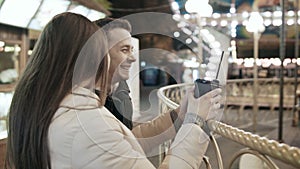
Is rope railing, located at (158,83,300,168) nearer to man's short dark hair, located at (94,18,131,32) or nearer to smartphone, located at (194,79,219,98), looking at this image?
smartphone, located at (194,79,219,98)

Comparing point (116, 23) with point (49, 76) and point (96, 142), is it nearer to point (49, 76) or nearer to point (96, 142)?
point (49, 76)

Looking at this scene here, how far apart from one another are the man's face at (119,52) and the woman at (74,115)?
0.28 meters

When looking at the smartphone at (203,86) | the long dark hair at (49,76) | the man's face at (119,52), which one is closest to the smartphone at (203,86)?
the smartphone at (203,86)

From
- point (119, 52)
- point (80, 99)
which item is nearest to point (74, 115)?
point (80, 99)

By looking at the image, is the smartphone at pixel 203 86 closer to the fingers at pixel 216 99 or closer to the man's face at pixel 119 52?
the fingers at pixel 216 99

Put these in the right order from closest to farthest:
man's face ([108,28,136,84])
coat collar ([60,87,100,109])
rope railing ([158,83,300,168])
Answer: rope railing ([158,83,300,168]) < coat collar ([60,87,100,109]) < man's face ([108,28,136,84])

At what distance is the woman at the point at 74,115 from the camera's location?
86 cm

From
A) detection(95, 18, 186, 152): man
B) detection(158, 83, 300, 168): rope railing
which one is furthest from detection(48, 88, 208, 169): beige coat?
detection(95, 18, 186, 152): man

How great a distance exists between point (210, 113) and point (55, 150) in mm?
402

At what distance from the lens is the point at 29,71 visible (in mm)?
980

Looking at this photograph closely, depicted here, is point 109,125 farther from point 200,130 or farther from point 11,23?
point 11,23

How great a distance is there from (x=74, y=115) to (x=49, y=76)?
129 millimetres

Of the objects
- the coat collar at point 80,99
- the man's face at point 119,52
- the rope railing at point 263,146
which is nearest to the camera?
the rope railing at point 263,146

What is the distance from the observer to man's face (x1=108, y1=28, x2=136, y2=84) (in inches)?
50.1
